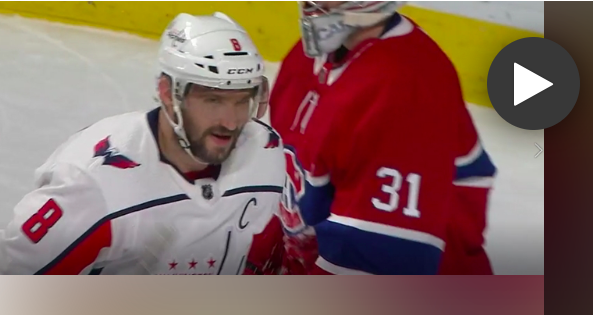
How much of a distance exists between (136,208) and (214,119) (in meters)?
0.28

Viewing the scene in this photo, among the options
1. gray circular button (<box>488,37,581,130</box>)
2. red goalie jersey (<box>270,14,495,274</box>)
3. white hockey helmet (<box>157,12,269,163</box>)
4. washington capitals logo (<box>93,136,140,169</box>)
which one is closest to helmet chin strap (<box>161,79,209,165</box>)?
white hockey helmet (<box>157,12,269,163</box>)

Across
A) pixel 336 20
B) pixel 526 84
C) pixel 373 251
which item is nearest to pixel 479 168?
pixel 526 84

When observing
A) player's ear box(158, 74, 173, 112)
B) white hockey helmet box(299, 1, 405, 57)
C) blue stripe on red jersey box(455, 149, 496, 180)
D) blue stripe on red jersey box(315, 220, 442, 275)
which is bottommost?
blue stripe on red jersey box(315, 220, 442, 275)

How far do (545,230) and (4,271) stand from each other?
53.7 inches

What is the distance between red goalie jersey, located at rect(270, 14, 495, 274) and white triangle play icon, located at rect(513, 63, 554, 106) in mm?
156

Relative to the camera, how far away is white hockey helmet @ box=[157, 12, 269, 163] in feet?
5.17

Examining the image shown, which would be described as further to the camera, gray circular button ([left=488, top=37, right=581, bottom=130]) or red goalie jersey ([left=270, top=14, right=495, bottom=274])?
gray circular button ([left=488, top=37, right=581, bottom=130])

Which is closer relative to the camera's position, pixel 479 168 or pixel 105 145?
pixel 105 145

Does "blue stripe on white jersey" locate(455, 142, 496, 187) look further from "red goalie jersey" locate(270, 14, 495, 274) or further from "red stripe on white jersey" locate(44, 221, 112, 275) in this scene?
"red stripe on white jersey" locate(44, 221, 112, 275)

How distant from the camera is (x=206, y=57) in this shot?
61.9 inches

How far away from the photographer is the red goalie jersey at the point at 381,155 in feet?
5.24

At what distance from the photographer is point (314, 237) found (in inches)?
66.1

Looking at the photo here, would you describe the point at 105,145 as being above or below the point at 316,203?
above

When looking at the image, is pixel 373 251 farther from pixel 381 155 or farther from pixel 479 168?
pixel 479 168
